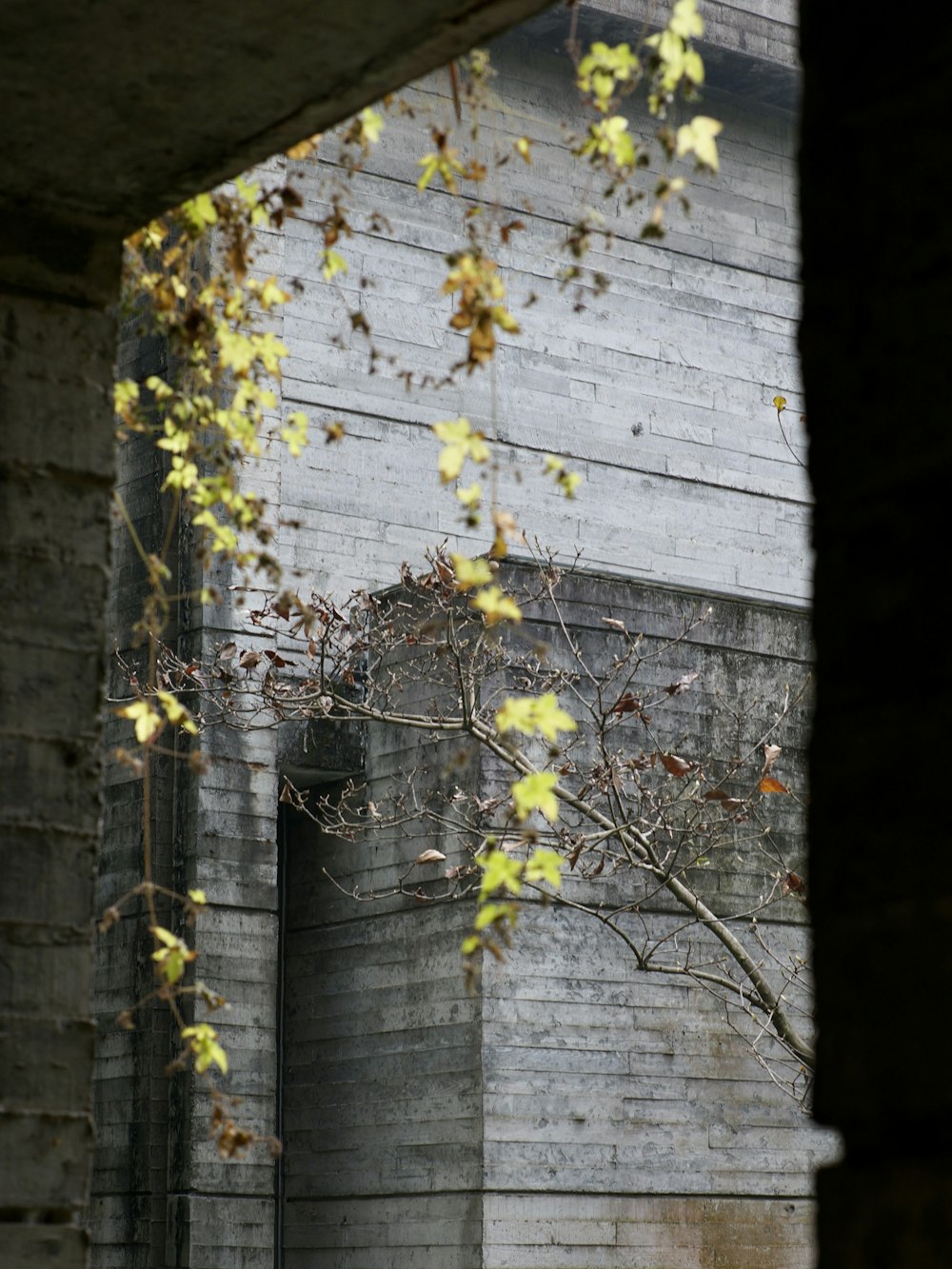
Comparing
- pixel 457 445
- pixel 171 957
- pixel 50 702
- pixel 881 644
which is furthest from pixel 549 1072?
pixel 881 644

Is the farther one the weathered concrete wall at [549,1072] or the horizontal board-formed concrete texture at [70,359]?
the weathered concrete wall at [549,1072]

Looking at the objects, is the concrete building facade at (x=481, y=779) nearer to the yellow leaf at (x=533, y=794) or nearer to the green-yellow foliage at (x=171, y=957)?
the green-yellow foliage at (x=171, y=957)

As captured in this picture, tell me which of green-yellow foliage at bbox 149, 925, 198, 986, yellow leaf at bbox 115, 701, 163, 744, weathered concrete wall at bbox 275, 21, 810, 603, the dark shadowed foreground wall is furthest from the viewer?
weathered concrete wall at bbox 275, 21, 810, 603

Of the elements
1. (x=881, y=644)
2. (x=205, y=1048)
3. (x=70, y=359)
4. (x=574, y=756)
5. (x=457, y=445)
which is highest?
(x=574, y=756)

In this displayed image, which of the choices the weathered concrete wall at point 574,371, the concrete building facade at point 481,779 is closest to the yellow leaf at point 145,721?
the concrete building facade at point 481,779

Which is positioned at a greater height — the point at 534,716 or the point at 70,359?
the point at 70,359

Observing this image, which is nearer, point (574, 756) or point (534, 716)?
point (534, 716)

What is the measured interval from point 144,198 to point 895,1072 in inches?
85.9

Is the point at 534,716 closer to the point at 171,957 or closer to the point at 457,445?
the point at 457,445

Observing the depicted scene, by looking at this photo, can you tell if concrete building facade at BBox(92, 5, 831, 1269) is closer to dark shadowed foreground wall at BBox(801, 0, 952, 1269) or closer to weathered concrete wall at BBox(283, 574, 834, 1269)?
weathered concrete wall at BBox(283, 574, 834, 1269)

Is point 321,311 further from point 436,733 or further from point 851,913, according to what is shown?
point 851,913

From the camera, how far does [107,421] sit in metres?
2.90

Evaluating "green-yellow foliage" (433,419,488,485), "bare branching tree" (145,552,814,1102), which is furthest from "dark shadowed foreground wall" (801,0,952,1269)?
"bare branching tree" (145,552,814,1102)

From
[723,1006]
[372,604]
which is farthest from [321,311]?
[723,1006]
